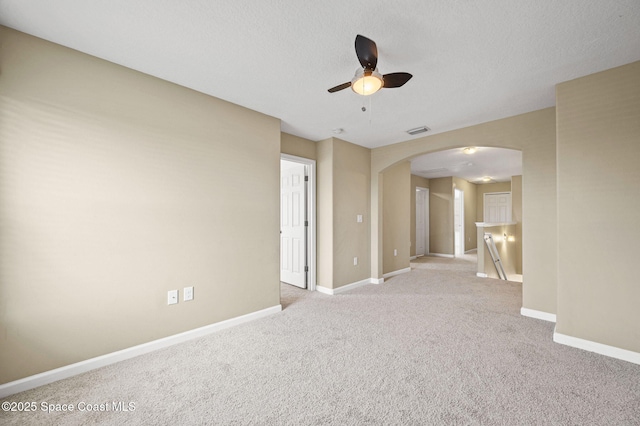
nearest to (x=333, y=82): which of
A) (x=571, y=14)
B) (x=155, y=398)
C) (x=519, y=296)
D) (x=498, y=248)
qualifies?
(x=571, y=14)

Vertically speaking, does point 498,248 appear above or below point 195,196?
below

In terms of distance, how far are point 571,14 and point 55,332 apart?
4.20 m

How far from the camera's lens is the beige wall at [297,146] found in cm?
398

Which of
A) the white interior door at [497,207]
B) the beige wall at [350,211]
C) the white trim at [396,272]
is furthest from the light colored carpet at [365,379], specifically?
the white interior door at [497,207]

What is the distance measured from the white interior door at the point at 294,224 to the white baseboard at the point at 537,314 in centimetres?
303

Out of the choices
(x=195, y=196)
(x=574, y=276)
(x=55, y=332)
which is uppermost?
(x=195, y=196)

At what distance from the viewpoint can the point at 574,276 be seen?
2463 millimetres

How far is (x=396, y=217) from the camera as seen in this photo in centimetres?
562

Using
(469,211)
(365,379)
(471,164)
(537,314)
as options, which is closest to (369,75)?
(365,379)

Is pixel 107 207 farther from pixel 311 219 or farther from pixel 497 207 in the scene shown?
pixel 497 207

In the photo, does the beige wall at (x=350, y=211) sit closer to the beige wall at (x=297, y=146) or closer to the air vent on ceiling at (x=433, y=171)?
the beige wall at (x=297, y=146)

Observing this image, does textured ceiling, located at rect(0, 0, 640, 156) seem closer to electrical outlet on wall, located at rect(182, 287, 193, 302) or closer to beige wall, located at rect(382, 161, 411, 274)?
electrical outlet on wall, located at rect(182, 287, 193, 302)

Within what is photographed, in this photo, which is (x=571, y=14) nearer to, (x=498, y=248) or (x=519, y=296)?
(x=519, y=296)

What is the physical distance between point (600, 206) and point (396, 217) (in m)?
3.39
